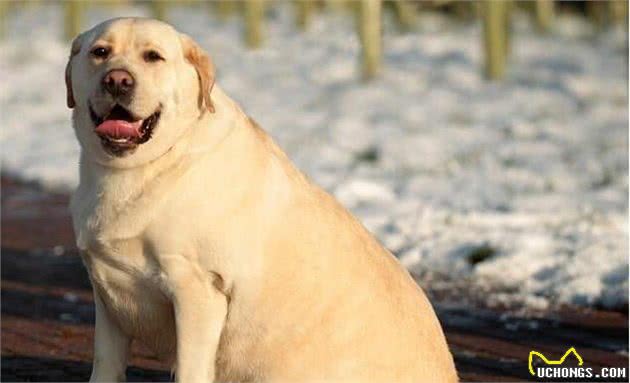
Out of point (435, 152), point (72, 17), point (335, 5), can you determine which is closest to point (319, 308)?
point (435, 152)

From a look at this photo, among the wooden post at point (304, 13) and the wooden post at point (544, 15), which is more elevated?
the wooden post at point (304, 13)

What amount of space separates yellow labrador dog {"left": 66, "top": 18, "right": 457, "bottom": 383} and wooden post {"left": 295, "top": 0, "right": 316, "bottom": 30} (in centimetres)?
1633

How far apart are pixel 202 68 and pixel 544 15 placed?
17.2 metres

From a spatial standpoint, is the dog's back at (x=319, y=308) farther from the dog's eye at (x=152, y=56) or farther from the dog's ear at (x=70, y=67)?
the dog's ear at (x=70, y=67)

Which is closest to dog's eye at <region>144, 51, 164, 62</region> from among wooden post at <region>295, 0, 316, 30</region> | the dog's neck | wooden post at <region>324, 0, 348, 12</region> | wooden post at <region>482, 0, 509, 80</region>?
the dog's neck

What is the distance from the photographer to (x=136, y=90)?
4.47 metres

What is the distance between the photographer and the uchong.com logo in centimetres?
639

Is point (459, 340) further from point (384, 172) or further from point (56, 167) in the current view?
point (56, 167)

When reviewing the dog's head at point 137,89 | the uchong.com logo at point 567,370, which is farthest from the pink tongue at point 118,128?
the uchong.com logo at point 567,370

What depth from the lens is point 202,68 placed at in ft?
15.2

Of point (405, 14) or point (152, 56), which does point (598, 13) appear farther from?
point (152, 56)

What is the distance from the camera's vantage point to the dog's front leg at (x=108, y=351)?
4.89 meters

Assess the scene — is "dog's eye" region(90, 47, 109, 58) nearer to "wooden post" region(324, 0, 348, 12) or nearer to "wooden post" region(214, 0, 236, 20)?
"wooden post" region(324, 0, 348, 12)

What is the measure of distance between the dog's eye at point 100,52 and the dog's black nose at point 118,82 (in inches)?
5.1
